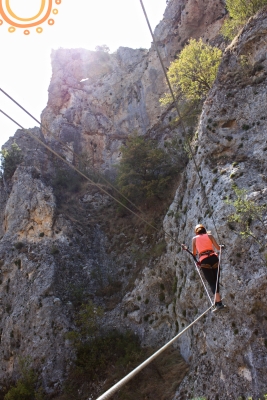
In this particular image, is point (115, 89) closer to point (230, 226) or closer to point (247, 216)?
point (230, 226)

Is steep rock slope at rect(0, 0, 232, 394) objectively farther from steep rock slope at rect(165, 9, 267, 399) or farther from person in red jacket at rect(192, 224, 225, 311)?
person in red jacket at rect(192, 224, 225, 311)

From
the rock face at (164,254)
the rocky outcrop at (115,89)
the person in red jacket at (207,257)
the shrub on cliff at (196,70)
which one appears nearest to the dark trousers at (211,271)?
the person in red jacket at (207,257)

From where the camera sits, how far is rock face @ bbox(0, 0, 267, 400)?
12109mm

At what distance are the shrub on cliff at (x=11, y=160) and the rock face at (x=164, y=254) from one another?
1004 mm

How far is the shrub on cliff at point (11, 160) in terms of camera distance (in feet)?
110

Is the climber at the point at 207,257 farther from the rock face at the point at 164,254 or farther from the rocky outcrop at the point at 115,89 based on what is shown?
the rocky outcrop at the point at 115,89

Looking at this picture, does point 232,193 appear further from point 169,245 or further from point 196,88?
point 196,88

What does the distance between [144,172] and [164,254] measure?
8.19 m

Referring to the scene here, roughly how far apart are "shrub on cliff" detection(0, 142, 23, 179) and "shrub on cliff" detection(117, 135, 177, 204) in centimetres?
1286

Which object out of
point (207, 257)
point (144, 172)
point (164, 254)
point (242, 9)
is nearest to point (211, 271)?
point (207, 257)

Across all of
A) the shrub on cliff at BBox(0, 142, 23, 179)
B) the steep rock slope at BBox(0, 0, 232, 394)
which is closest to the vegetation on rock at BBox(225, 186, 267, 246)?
the steep rock slope at BBox(0, 0, 232, 394)

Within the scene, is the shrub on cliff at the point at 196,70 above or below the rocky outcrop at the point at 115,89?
below

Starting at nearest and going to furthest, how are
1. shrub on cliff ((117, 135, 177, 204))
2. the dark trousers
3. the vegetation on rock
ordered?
the dark trousers → the vegetation on rock → shrub on cliff ((117, 135, 177, 204))

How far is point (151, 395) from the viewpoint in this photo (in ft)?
48.0
